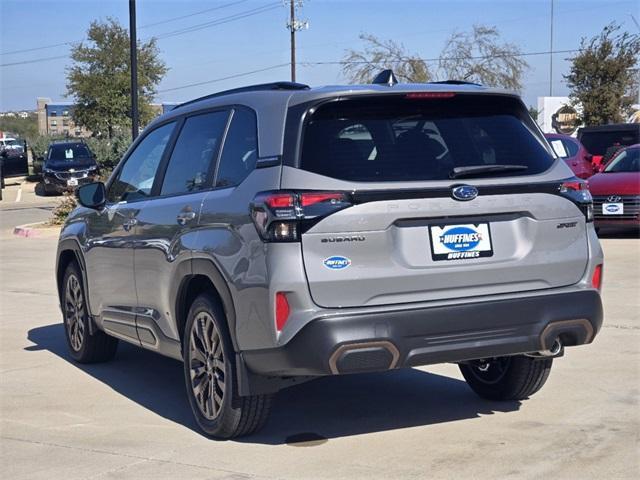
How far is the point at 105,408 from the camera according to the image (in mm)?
6750

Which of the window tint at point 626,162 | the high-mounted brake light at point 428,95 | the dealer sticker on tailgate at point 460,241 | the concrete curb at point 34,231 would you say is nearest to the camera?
the dealer sticker on tailgate at point 460,241

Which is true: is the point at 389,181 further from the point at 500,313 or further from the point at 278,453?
the point at 278,453

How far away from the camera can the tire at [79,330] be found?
802 centimetres

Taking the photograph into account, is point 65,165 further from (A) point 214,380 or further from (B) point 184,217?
(A) point 214,380

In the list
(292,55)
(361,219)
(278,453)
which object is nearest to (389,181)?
(361,219)

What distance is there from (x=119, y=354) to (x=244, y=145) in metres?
3.54

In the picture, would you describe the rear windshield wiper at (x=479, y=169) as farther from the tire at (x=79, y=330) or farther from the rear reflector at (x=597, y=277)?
the tire at (x=79, y=330)

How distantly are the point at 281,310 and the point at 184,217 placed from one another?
1.29 m

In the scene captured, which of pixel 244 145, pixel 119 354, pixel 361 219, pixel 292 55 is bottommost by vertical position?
pixel 119 354

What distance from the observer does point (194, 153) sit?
6.34m

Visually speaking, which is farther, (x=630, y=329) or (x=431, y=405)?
(x=630, y=329)

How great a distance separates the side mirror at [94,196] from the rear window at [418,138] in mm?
2701

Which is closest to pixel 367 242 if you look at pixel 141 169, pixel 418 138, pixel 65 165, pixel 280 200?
pixel 280 200

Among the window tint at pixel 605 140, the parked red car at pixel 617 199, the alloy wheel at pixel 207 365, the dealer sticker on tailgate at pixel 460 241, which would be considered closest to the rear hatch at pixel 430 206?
the dealer sticker on tailgate at pixel 460 241
